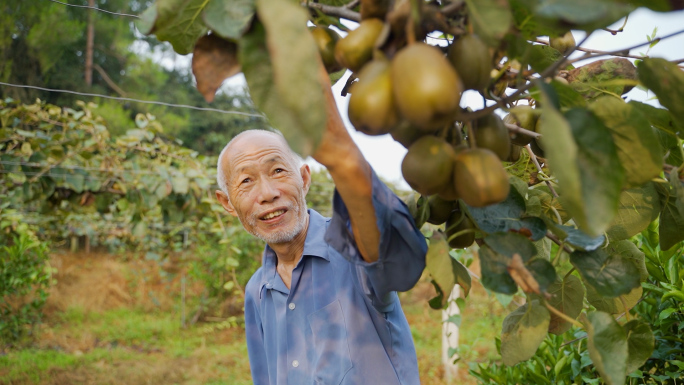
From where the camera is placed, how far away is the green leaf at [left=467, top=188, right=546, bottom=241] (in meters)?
0.74

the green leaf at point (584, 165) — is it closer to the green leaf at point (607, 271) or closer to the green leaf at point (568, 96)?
the green leaf at point (568, 96)

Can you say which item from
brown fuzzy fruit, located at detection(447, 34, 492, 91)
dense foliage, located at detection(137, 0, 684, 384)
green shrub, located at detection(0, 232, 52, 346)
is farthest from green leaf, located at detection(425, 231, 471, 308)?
green shrub, located at detection(0, 232, 52, 346)

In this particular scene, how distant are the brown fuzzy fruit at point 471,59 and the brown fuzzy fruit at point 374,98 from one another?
0.28ft

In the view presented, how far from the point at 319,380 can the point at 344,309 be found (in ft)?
0.69

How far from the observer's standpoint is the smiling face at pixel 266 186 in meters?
1.68

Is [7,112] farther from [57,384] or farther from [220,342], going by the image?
[220,342]

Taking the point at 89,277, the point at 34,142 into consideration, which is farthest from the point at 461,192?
the point at 89,277

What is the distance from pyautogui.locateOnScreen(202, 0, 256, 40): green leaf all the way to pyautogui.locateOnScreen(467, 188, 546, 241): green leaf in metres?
0.41

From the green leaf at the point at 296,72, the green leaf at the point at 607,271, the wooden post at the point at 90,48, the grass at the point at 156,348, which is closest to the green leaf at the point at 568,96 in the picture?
the green leaf at the point at 607,271

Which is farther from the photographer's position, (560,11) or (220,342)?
(220,342)

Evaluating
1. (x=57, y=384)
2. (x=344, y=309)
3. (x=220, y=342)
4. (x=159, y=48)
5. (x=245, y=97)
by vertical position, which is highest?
(x=344, y=309)

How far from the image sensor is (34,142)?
4.27 metres

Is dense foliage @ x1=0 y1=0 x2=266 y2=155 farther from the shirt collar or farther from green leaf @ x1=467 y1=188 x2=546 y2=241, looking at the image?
green leaf @ x1=467 y1=188 x2=546 y2=241

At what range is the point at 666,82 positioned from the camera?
606mm
